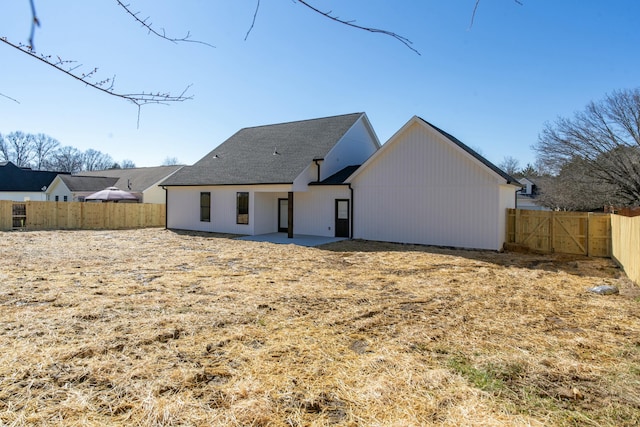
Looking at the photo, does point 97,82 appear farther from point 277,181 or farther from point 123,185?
point 123,185

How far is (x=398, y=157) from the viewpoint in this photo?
14.4m

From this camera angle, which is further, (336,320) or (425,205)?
(425,205)

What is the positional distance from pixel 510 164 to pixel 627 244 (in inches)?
2107

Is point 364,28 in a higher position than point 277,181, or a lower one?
lower

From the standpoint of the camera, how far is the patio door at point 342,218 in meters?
15.9

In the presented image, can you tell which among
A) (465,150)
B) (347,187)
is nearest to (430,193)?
(465,150)

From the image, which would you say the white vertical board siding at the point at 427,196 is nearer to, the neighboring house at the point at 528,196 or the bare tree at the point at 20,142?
the bare tree at the point at 20,142

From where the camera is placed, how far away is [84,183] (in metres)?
32.1

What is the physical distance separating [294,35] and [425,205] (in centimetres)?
1177

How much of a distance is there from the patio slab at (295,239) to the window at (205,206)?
11.0 ft

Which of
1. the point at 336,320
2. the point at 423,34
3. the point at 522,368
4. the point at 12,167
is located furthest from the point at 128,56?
the point at 12,167

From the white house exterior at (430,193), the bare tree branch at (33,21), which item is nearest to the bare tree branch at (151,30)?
the bare tree branch at (33,21)

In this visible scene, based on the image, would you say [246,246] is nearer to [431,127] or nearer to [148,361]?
[431,127]

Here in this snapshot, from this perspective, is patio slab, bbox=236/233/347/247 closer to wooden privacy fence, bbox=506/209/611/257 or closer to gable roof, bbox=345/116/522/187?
gable roof, bbox=345/116/522/187
